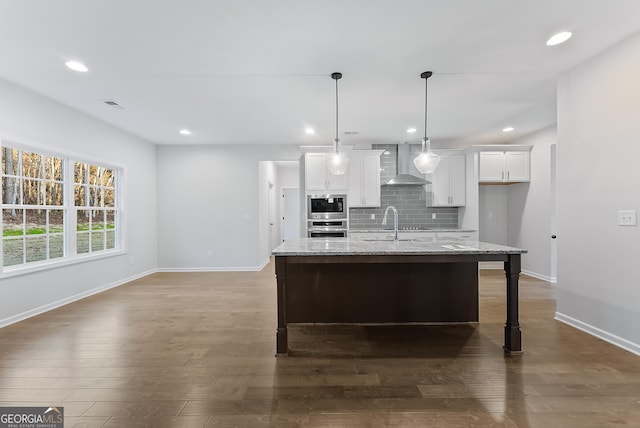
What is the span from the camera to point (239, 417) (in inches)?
66.4

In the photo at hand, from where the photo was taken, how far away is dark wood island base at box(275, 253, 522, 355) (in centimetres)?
305

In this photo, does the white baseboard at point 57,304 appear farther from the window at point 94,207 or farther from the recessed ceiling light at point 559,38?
the recessed ceiling light at point 559,38

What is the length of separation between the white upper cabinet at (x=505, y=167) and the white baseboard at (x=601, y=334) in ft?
9.61

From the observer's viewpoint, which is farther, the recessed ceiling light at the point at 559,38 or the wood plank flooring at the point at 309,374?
the recessed ceiling light at the point at 559,38

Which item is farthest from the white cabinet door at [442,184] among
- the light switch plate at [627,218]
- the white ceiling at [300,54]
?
the light switch plate at [627,218]

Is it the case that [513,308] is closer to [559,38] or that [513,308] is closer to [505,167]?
[559,38]

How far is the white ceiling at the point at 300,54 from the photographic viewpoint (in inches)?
83.0

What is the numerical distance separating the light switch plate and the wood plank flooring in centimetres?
107

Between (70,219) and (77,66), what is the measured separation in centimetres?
223

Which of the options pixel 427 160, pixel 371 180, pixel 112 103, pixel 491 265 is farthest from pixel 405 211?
pixel 112 103

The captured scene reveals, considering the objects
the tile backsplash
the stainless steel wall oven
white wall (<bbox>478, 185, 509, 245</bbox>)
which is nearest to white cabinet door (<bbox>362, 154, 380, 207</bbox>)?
the tile backsplash

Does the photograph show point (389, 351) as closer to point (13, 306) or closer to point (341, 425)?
point (341, 425)

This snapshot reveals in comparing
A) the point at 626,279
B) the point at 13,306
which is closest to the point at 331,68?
the point at 626,279

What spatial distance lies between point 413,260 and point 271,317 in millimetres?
1801
